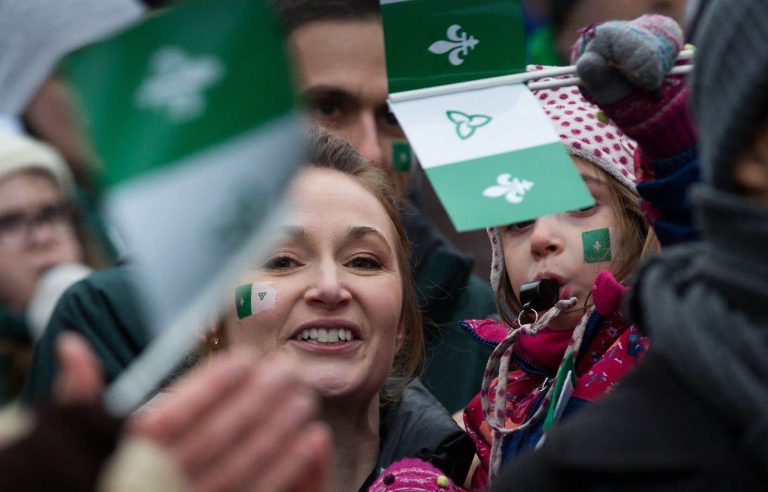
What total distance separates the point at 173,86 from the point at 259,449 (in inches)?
17.6

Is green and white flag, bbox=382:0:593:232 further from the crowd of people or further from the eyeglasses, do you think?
the eyeglasses

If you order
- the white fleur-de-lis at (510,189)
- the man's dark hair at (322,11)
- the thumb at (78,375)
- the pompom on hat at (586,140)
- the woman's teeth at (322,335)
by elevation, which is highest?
the thumb at (78,375)

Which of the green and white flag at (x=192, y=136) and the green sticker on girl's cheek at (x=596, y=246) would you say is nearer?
the green and white flag at (x=192, y=136)

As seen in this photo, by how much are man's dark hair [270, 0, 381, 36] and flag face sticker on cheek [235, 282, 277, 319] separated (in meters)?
1.25

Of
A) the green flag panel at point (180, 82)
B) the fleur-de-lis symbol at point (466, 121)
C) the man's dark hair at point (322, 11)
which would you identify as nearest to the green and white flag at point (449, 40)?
the fleur-de-lis symbol at point (466, 121)

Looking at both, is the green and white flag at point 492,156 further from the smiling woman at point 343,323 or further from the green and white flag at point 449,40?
the smiling woman at point 343,323

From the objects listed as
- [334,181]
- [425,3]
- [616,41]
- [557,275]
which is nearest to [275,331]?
[334,181]

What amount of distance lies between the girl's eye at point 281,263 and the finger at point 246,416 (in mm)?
1492

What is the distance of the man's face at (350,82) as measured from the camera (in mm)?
3770

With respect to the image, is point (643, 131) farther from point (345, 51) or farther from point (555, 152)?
point (345, 51)

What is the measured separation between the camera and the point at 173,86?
1.48 meters

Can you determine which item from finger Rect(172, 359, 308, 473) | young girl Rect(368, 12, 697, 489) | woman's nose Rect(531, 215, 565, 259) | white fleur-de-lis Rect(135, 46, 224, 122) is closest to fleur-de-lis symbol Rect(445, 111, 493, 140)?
young girl Rect(368, 12, 697, 489)

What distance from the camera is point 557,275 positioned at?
281 cm

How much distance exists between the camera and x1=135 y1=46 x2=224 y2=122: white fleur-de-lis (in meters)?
1.48
